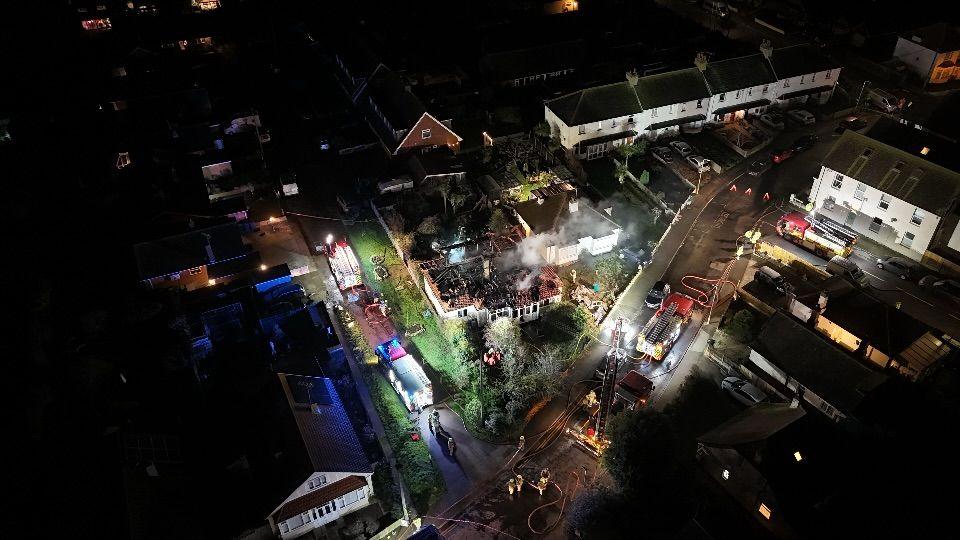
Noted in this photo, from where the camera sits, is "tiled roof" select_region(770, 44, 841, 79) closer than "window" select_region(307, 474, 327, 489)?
No

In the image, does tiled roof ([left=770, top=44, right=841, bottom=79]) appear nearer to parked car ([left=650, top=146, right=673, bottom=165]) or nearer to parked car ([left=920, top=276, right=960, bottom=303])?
parked car ([left=650, top=146, right=673, bottom=165])

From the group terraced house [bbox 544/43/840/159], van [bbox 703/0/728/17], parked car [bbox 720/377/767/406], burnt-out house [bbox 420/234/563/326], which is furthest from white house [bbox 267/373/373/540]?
van [bbox 703/0/728/17]

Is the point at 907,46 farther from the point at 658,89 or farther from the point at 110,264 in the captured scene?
the point at 110,264

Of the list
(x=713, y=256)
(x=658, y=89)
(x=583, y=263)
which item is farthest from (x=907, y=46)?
(x=583, y=263)

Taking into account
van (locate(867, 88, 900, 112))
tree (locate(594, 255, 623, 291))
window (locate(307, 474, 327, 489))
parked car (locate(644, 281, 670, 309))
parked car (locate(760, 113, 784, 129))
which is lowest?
window (locate(307, 474, 327, 489))

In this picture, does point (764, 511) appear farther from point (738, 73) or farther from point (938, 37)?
point (938, 37)

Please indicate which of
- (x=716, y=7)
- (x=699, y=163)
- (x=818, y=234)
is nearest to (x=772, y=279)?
(x=818, y=234)
